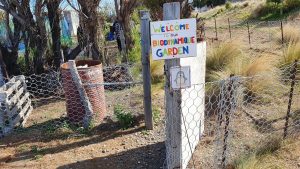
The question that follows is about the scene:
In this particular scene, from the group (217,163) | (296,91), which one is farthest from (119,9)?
(217,163)

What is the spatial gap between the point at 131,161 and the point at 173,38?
1.83m

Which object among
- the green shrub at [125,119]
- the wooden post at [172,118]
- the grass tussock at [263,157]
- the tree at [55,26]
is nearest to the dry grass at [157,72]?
the tree at [55,26]

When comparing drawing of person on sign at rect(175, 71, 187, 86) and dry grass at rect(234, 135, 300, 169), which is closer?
drawing of person on sign at rect(175, 71, 187, 86)

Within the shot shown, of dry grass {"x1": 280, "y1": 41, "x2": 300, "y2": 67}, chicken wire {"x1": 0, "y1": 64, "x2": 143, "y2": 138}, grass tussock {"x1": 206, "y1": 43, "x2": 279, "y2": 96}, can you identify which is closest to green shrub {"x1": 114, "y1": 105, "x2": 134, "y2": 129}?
chicken wire {"x1": 0, "y1": 64, "x2": 143, "y2": 138}

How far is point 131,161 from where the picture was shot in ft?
14.4

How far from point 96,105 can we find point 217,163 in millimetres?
2131

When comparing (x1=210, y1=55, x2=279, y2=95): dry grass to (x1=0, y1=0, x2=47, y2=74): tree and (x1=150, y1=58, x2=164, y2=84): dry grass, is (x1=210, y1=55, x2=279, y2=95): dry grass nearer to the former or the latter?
(x1=150, y1=58, x2=164, y2=84): dry grass

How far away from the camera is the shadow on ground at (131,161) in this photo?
4.30 meters

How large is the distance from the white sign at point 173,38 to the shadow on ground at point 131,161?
5.20 feet

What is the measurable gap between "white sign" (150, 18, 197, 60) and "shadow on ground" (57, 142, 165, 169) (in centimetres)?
158

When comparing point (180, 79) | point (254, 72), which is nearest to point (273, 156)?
point (180, 79)

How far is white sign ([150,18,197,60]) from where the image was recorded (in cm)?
306

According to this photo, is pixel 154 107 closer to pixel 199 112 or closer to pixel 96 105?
pixel 96 105

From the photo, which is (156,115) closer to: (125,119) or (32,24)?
(125,119)
